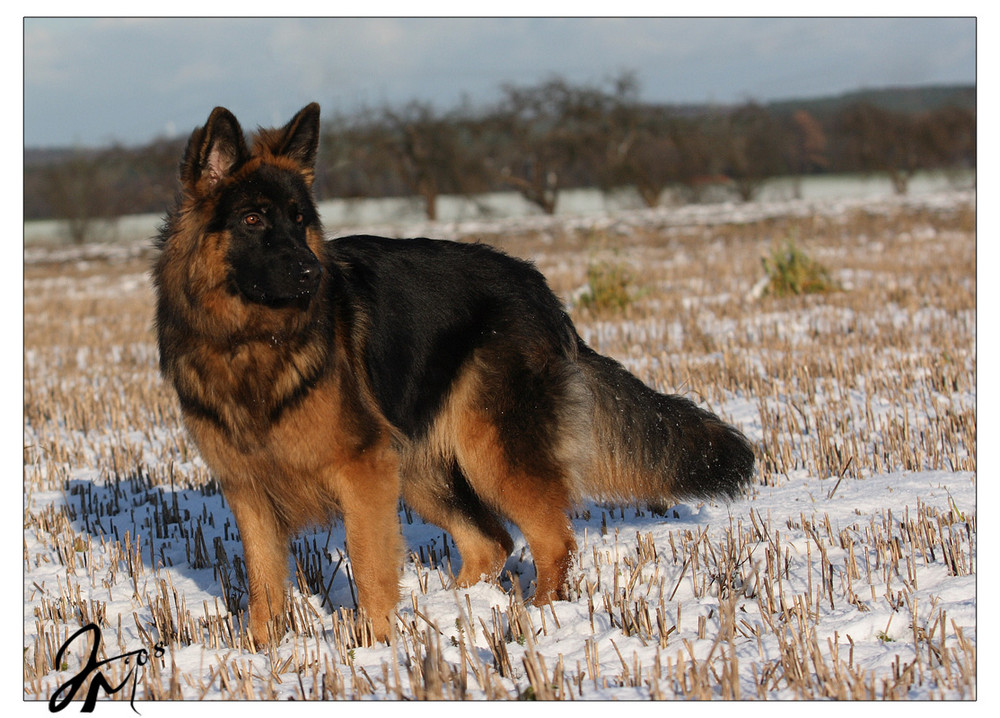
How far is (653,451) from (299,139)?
2.14 m

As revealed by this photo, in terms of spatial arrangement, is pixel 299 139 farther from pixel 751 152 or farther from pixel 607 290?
pixel 751 152

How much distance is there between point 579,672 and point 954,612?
4.78 feet

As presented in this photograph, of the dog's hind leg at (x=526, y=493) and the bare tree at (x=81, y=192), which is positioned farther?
the bare tree at (x=81, y=192)

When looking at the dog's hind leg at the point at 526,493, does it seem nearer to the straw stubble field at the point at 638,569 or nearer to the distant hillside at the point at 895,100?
the straw stubble field at the point at 638,569

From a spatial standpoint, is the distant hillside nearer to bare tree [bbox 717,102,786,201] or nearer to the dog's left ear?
bare tree [bbox 717,102,786,201]

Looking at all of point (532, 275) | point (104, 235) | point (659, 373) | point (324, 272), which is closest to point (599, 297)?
point (659, 373)

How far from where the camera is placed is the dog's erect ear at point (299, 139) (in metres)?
3.73

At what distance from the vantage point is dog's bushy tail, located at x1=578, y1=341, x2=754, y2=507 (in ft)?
14.2

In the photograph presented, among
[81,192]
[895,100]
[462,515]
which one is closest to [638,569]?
[462,515]

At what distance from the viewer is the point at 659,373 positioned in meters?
8.23

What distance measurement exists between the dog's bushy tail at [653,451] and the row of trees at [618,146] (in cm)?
3531

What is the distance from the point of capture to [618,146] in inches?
1802
